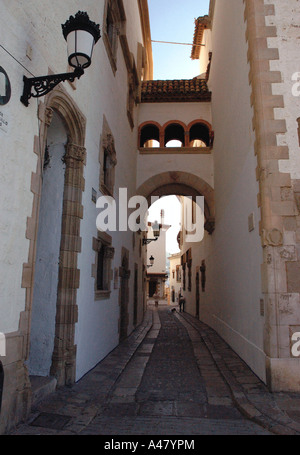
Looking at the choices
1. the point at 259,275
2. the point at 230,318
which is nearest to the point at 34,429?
the point at 259,275

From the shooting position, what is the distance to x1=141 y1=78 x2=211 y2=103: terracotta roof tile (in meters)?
12.9

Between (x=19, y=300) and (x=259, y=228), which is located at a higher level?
(x=259, y=228)

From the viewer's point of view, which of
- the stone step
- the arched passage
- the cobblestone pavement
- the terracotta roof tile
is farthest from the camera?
the terracotta roof tile

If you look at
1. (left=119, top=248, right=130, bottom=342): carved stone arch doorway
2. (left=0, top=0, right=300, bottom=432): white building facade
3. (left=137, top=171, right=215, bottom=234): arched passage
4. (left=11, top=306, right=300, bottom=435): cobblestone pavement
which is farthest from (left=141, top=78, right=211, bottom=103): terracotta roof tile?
(left=11, top=306, right=300, bottom=435): cobblestone pavement

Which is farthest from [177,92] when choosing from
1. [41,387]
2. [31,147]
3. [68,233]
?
[41,387]

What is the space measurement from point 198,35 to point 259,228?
15926mm

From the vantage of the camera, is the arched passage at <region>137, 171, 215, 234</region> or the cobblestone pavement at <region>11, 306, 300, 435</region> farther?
the arched passage at <region>137, 171, 215, 234</region>

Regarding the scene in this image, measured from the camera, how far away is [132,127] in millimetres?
11445

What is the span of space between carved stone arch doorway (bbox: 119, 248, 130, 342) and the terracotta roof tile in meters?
6.63

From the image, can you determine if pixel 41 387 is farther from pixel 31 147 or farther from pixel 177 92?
pixel 177 92

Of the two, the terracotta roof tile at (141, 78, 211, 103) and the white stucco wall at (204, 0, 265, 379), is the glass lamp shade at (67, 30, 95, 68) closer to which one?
the white stucco wall at (204, 0, 265, 379)

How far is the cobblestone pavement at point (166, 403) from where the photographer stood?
11.6 ft

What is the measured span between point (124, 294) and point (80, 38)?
744 centimetres
